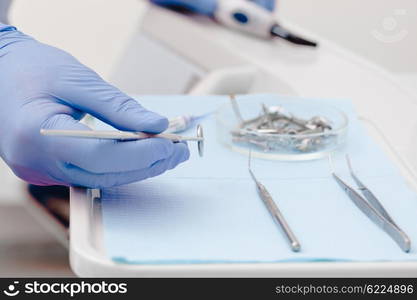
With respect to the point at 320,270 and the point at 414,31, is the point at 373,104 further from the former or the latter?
the point at 320,270

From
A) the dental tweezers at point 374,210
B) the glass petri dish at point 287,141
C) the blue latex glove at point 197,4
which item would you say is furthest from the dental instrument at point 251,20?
the dental tweezers at point 374,210

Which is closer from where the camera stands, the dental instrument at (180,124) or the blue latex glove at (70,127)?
the blue latex glove at (70,127)

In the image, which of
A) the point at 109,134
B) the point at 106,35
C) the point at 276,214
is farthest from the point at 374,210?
the point at 106,35

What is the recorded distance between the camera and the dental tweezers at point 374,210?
589mm

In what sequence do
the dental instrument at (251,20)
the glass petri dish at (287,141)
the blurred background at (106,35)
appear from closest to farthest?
the glass petri dish at (287,141) < the blurred background at (106,35) < the dental instrument at (251,20)

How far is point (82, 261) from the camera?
554 millimetres

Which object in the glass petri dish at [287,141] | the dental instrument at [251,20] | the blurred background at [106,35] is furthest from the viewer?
the dental instrument at [251,20]

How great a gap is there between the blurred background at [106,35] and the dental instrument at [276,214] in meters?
0.32

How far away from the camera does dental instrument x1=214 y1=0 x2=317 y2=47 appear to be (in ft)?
4.11

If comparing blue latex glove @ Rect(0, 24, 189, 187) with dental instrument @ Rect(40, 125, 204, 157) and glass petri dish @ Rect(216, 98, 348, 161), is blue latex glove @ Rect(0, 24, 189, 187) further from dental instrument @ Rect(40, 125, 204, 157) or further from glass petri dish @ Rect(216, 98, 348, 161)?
glass petri dish @ Rect(216, 98, 348, 161)

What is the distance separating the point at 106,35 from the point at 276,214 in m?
0.91

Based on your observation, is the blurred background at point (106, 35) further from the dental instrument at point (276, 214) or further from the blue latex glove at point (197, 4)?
the dental instrument at point (276, 214)

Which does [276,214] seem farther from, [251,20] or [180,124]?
[251,20]

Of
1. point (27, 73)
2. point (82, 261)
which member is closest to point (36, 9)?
point (27, 73)
